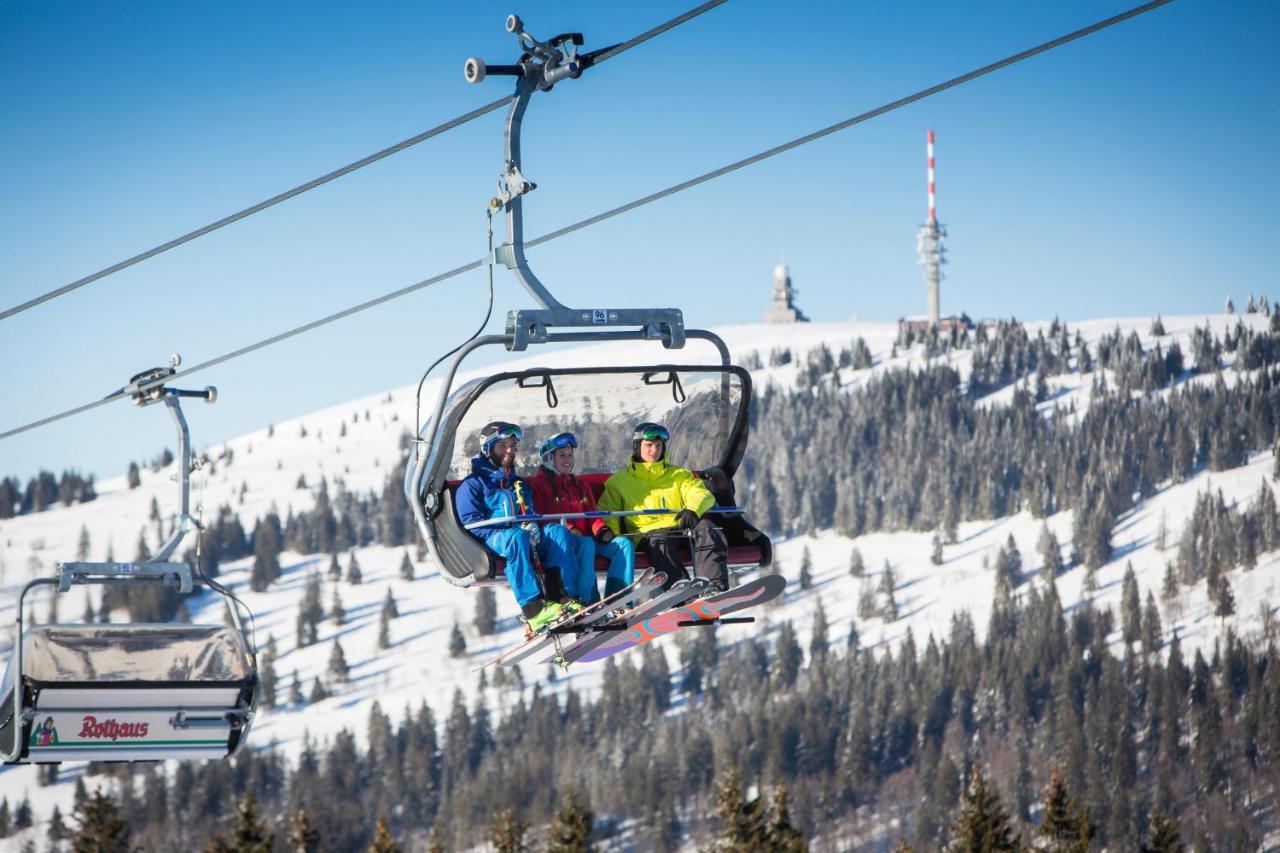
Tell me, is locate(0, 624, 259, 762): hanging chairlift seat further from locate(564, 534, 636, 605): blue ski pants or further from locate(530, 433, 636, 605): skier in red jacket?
locate(564, 534, 636, 605): blue ski pants

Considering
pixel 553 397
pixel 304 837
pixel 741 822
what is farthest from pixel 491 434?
pixel 304 837

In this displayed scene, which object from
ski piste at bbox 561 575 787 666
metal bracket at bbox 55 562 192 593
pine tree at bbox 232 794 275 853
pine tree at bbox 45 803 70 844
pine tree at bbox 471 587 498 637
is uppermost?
metal bracket at bbox 55 562 192 593

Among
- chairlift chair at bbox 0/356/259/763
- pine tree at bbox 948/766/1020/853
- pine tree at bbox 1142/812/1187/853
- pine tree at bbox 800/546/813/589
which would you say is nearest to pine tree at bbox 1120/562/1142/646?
pine tree at bbox 800/546/813/589

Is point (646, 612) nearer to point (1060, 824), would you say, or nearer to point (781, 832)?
point (781, 832)

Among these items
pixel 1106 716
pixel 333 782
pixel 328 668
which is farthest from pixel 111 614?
pixel 1106 716

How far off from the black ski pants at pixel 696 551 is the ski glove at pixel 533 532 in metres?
0.88

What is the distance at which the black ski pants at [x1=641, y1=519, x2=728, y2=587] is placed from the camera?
14305mm

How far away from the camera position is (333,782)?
6043 inches

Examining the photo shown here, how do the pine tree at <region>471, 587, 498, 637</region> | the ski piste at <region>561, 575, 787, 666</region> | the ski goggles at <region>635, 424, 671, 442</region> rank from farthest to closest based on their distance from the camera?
the pine tree at <region>471, 587, 498, 637</region> → the ski goggles at <region>635, 424, 671, 442</region> → the ski piste at <region>561, 575, 787, 666</region>

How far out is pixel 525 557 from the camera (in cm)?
1388

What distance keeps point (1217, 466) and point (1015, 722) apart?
47.7 m

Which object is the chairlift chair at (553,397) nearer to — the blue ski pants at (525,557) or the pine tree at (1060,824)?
the blue ski pants at (525,557)

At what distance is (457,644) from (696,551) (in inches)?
6333

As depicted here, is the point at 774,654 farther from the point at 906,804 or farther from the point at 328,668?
the point at 328,668
